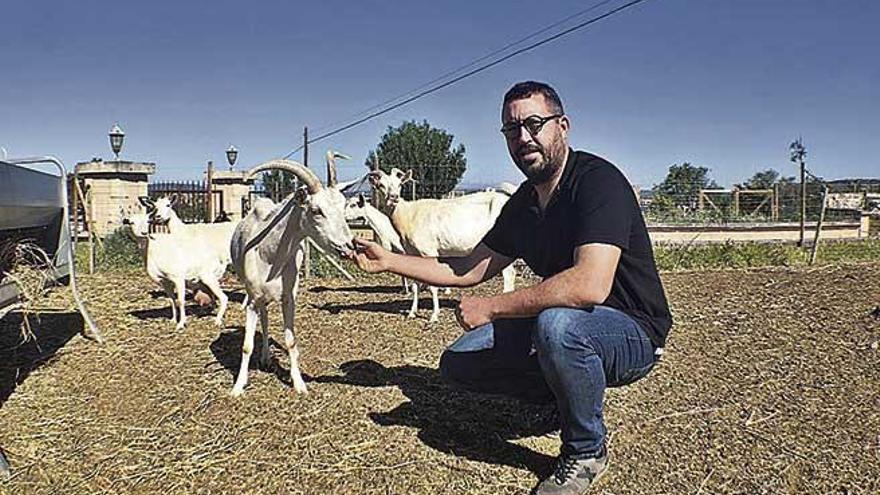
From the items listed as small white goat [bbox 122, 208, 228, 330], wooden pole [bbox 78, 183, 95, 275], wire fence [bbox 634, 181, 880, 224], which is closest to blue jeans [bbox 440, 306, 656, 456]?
small white goat [bbox 122, 208, 228, 330]

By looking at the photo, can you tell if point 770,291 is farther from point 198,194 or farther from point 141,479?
point 198,194

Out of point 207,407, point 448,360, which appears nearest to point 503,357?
point 448,360

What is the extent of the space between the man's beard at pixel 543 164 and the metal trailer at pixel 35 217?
304 cm

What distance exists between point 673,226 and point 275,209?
17.2 meters

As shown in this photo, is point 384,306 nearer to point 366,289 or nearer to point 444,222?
point 444,222

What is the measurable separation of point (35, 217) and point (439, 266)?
11.6 feet

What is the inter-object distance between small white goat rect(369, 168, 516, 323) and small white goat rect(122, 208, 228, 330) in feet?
7.36

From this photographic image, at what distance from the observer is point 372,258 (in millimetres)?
3990

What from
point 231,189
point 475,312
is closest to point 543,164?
point 475,312

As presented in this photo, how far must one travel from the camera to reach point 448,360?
3.98m

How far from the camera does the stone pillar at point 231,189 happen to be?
16641mm

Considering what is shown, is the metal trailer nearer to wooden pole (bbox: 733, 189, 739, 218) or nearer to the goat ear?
the goat ear

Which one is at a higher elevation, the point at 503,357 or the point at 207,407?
the point at 503,357

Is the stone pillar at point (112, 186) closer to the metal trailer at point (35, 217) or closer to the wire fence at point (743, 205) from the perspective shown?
the metal trailer at point (35, 217)
